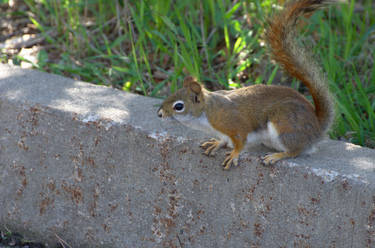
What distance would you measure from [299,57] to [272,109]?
10.7 inches

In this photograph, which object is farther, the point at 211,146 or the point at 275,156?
the point at 211,146

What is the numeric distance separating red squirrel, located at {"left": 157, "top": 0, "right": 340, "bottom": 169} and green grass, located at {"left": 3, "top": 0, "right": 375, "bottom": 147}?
0.56 metres

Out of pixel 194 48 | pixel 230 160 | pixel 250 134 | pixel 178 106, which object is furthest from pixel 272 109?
pixel 194 48

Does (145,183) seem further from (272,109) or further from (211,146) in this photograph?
(272,109)

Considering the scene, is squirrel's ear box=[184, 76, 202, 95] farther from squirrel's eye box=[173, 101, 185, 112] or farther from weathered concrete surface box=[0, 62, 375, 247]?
weathered concrete surface box=[0, 62, 375, 247]

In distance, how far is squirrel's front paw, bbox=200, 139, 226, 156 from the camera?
217cm

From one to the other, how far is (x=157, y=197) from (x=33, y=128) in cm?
71

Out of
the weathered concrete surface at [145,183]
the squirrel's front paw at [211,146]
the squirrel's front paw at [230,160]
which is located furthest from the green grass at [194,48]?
the squirrel's front paw at [230,160]

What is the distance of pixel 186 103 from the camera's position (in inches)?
80.0

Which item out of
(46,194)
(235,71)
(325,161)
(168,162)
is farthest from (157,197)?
(235,71)

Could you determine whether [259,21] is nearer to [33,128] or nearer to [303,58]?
[303,58]

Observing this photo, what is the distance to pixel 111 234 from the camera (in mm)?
2453

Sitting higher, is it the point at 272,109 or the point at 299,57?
the point at 299,57

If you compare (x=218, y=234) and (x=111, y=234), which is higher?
(x=218, y=234)
